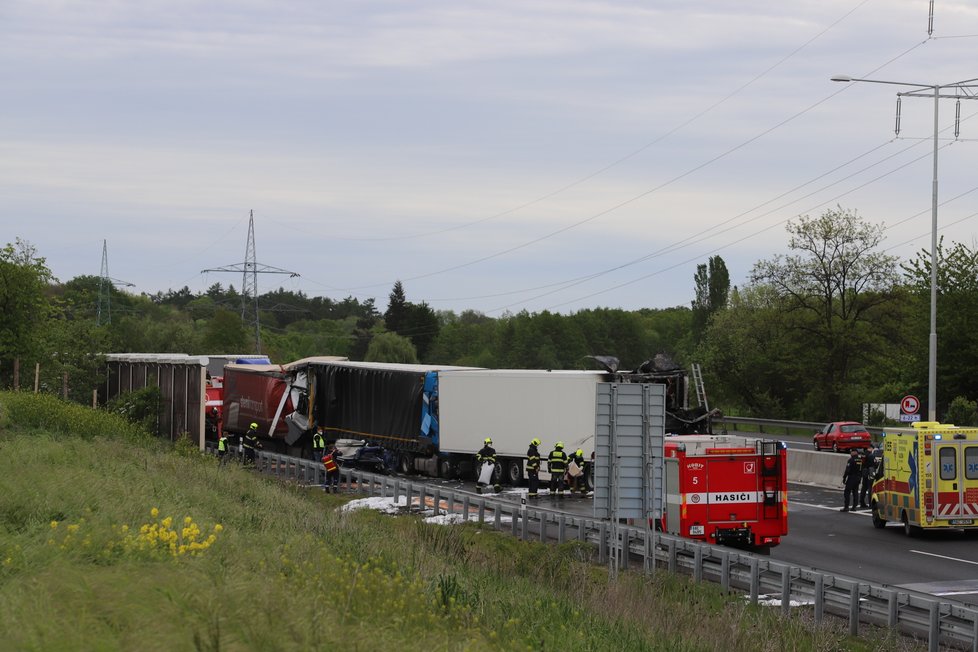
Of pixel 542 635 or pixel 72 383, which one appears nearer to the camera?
pixel 542 635

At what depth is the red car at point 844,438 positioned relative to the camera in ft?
167

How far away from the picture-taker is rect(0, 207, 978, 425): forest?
5047 cm

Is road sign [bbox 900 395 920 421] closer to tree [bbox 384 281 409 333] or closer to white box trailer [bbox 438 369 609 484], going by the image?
white box trailer [bbox 438 369 609 484]

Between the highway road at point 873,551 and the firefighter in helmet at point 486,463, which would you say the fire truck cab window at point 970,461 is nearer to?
the highway road at point 873,551

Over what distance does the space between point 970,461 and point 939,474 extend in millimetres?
691

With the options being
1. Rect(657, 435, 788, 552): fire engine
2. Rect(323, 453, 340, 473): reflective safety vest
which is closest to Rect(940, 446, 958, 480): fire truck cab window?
Rect(657, 435, 788, 552): fire engine

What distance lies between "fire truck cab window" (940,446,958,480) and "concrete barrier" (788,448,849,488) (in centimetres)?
1218

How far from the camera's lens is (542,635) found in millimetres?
10188

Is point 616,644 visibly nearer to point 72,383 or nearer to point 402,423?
point 402,423

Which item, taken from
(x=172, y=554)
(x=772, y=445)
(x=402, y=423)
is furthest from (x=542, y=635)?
(x=402, y=423)

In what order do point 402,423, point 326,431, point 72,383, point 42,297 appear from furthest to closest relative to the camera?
point 72,383, point 42,297, point 326,431, point 402,423

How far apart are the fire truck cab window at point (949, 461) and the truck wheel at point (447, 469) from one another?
16.5 m

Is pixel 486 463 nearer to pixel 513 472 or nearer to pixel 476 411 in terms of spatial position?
pixel 513 472

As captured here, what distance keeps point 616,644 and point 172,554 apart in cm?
412
